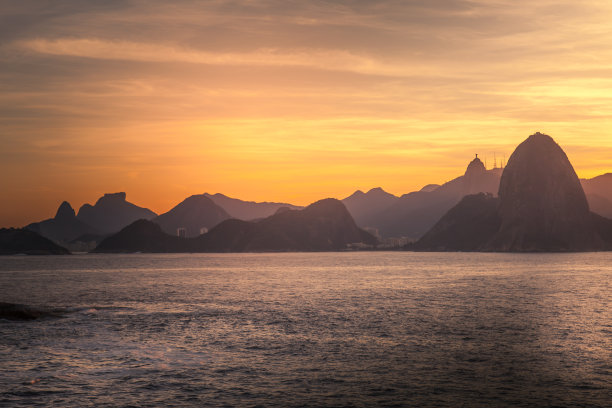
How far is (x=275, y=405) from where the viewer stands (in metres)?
33.9

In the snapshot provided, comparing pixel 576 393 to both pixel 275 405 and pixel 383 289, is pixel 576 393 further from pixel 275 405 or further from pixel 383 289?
pixel 383 289

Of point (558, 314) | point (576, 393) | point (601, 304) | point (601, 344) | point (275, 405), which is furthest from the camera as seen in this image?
point (601, 304)

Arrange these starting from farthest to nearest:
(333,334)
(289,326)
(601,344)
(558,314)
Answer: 1. (558,314)
2. (289,326)
3. (333,334)
4. (601,344)

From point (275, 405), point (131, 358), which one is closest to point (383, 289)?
point (131, 358)

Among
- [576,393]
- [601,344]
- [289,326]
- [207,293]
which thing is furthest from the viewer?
[207,293]

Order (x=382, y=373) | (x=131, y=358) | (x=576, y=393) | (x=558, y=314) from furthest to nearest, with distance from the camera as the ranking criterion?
(x=558, y=314) < (x=131, y=358) < (x=382, y=373) < (x=576, y=393)

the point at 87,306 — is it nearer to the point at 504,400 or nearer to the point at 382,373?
the point at 382,373

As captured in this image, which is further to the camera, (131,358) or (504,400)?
(131,358)

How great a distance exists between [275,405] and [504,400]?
45.5 feet

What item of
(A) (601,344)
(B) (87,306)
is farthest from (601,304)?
(B) (87,306)

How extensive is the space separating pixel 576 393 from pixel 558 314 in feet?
148

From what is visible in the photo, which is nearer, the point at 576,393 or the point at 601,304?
the point at 576,393

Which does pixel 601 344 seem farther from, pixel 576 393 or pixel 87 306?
pixel 87 306

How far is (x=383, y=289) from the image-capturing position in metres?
128
